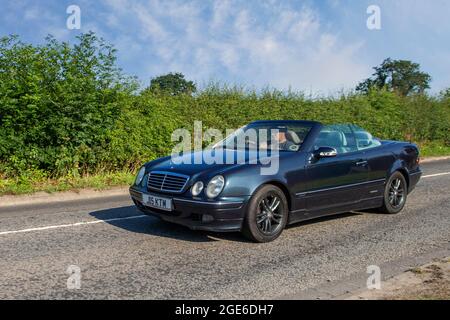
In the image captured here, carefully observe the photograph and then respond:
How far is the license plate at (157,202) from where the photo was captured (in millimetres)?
6262

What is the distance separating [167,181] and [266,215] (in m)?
1.32

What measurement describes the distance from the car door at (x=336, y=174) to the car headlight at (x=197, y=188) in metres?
1.55

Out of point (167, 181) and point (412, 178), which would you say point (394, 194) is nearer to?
point (412, 178)

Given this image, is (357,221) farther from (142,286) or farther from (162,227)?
(142,286)

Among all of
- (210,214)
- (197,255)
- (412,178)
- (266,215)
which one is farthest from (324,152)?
(412,178)

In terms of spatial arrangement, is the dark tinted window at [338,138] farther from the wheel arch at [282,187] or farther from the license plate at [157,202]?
the license plate at [157,202]

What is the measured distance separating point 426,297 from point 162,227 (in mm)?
3926

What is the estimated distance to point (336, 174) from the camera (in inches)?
284

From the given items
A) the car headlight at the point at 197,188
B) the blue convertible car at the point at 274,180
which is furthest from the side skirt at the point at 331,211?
the car headlight at the point at 197,188

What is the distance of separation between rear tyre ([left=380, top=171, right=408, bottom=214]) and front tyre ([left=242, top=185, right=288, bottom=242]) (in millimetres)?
2411

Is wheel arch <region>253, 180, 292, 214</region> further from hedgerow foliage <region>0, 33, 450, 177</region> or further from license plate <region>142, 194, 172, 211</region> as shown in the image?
hedgerow foliage <region>0, 33, 450, 177</region>

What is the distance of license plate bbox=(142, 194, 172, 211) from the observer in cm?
626

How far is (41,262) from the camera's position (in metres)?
5.56
